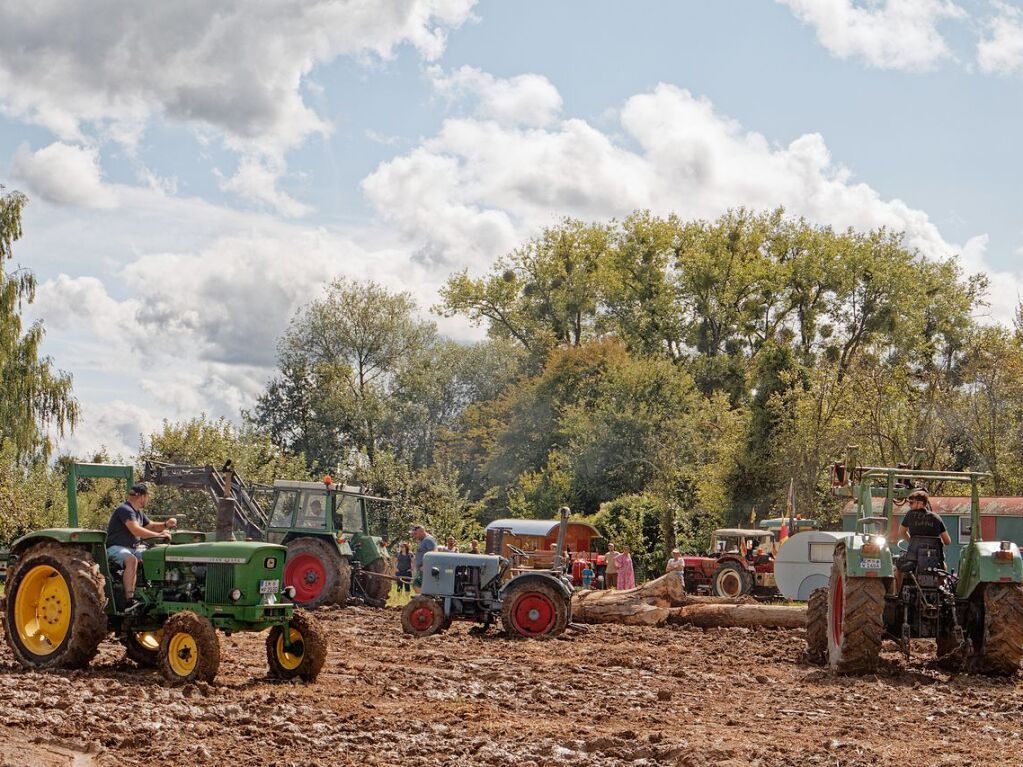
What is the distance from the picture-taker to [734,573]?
29672 millimetres

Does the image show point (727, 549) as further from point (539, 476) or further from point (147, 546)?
point (147, 546)

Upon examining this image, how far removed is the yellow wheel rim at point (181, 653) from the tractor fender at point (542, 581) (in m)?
7.08

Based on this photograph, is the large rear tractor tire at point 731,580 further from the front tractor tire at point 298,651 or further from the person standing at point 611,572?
the front tractor tire at point 298,651

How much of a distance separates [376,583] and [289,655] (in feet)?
39.7

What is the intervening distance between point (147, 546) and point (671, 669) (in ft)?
18.4

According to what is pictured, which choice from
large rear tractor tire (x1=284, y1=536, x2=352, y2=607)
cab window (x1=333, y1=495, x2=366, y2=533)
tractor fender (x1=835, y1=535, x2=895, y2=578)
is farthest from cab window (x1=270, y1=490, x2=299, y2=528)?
tractor fender (x1=835, y1=535, x2=895, y2=578)

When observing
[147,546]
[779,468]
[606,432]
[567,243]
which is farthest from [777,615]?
[567,243]

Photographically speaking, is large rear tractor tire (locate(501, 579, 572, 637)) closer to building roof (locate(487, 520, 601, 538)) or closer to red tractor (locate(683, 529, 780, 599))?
red tractor (locate(683, 529, 780, 599))

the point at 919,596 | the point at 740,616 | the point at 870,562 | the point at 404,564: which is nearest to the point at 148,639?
the point at 870,562

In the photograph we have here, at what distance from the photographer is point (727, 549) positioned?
31.9 meters

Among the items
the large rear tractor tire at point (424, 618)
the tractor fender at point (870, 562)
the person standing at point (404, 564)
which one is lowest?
the large rear tractor tire at point (424, 618)

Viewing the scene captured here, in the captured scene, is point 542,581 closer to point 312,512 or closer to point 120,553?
point 120,553

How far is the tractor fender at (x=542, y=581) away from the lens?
57.0 ft

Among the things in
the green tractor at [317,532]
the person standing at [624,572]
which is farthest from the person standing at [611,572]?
the green tractor at [317,532]
